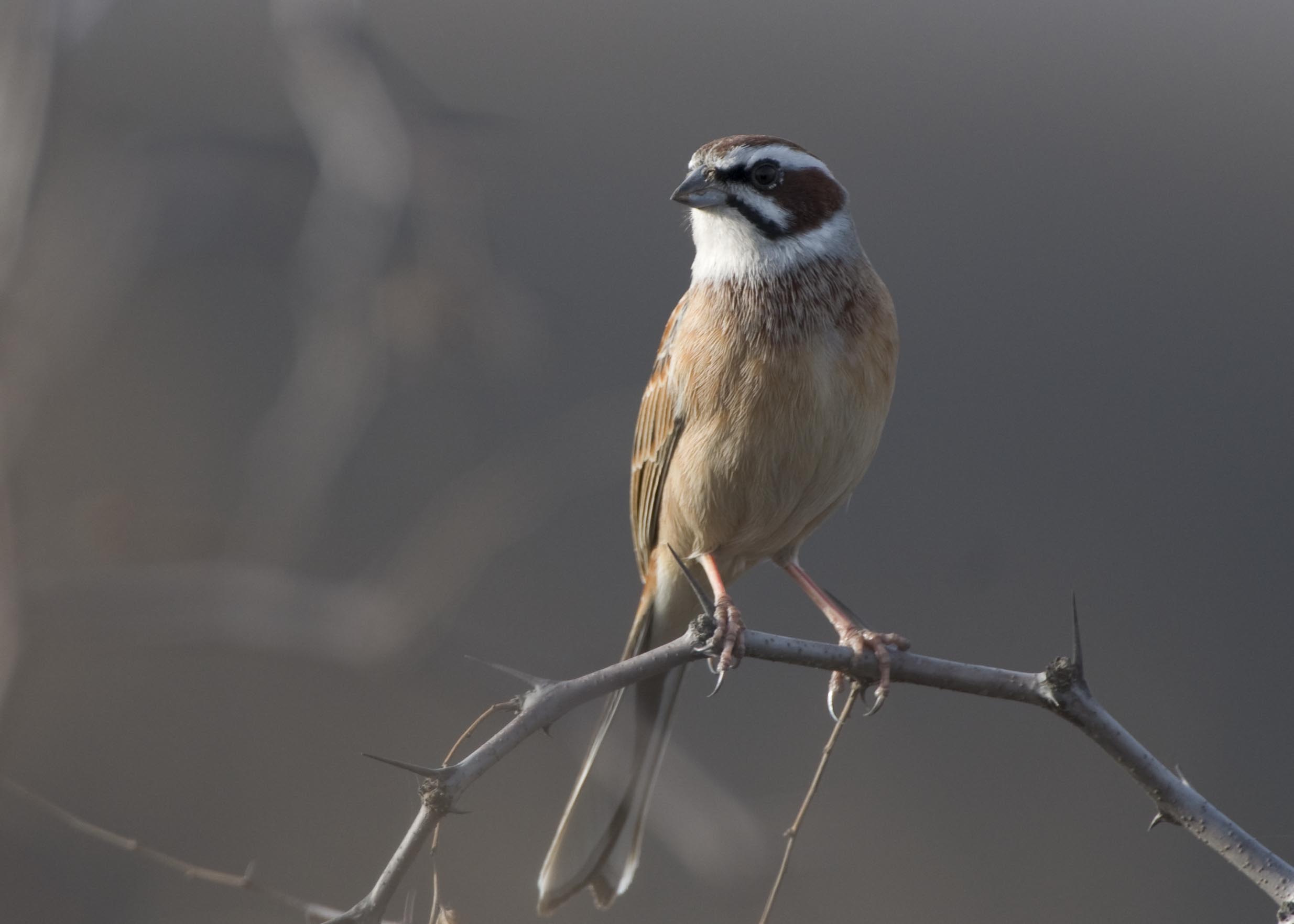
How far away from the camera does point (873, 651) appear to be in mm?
3203

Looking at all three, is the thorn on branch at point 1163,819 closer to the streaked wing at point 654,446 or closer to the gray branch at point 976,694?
the gray branch at point 976,694

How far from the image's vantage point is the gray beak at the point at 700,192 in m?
3.66

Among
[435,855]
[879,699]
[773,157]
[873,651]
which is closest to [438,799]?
[435,855]

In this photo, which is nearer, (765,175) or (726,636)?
(726,636)

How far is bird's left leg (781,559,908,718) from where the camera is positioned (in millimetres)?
3181

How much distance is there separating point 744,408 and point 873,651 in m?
0.84

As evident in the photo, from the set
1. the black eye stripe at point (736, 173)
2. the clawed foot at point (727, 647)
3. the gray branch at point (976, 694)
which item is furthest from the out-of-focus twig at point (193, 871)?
the black eye stripe at point (736, 173)

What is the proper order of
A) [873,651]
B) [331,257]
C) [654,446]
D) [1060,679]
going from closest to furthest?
1. [1060,679]
2. [873,651]
3. [654,446]
4. [331,257]

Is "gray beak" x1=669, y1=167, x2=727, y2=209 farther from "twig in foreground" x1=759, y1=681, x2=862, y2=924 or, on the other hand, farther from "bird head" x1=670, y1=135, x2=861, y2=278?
"twig in foreground" x1=759, y1=681, x2=862, y2=924

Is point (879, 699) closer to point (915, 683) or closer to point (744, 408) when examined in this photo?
point (915, 683)

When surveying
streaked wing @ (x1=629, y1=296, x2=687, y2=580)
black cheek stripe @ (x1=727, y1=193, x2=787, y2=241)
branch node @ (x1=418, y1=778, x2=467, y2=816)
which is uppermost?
black cheek stripe @ (x1=727, y1=193, x2=787, y2=241)

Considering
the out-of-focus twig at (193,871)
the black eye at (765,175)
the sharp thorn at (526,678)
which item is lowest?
the out-of-focus twig at (193,871)

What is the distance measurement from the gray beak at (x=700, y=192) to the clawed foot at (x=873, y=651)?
1.40m

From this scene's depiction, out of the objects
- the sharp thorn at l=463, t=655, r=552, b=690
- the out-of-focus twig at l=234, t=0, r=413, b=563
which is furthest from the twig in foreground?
the out-of-focus twig at l=234, t=0, r=413, b=563
